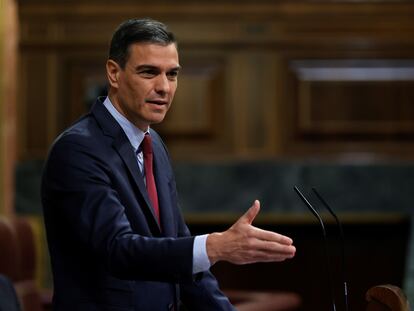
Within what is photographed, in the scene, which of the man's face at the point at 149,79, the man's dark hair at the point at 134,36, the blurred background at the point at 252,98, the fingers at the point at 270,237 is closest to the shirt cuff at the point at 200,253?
the fingers at the point at 270,237

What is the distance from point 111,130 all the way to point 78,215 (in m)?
0.19

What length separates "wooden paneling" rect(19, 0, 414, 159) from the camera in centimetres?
441

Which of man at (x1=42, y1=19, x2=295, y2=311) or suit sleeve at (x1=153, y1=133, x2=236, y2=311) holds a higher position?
man at (x1=42, y1=19, x2=295, y2=311)

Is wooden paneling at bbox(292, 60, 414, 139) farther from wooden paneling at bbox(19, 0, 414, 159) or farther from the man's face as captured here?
the man's face

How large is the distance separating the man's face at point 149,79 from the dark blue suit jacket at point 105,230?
7 cm

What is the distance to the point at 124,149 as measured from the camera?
1931 millimetres

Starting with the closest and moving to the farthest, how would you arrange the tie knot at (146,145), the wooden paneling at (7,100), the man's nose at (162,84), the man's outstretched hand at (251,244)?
the man's outstretched hand at (251,244), the man's nose at (162,84), the tie knot at (146,145), the wooden paneling at (7,100)

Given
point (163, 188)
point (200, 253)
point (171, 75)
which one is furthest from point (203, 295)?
point (171, 75)

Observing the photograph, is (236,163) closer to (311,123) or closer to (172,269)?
(311,123)

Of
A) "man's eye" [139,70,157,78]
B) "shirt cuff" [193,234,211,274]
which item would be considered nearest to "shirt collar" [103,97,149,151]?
"man's eye" [139,70,157,78]

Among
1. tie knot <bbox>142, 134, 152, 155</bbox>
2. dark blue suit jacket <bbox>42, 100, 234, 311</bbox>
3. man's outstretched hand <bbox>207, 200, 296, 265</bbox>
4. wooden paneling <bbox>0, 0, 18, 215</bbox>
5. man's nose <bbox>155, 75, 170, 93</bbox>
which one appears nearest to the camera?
man's outstretched hand <bbox>207, 200, 296, 265</bbox>

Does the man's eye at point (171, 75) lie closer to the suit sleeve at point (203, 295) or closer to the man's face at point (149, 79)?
the man's face at point (149, 79)

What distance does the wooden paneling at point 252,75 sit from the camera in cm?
441

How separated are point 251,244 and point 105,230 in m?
0.26
